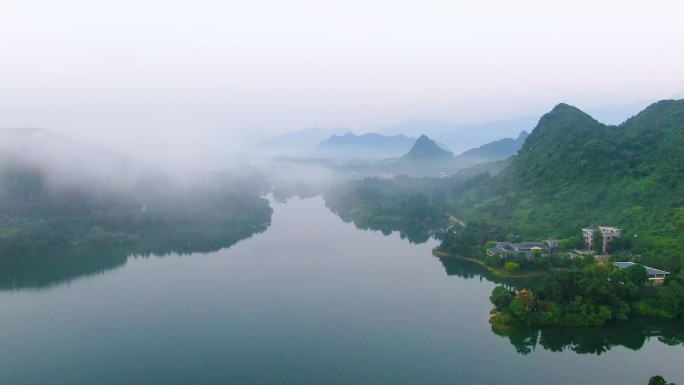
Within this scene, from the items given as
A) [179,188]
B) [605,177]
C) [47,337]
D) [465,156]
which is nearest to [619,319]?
[605,177]

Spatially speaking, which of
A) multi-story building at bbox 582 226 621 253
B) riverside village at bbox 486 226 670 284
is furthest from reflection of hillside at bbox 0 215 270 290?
multi-story building at bbox 582 226 621 253

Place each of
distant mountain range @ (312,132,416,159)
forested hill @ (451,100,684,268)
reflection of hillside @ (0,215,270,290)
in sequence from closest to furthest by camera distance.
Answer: reflection of hillside @ (0,215,270,290) < forested hill @ (451,100,684,268) < distant mountain range @ (312,132,416,159)

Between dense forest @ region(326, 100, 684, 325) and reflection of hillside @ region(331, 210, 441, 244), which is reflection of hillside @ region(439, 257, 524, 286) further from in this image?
reflection of hillside @ region(331, 210, 441, 244)

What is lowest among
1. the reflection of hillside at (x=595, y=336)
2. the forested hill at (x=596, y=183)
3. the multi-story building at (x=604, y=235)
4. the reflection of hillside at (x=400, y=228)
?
the reflection of hillside at (x=595, y=336)

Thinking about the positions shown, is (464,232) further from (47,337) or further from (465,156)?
(465,156)

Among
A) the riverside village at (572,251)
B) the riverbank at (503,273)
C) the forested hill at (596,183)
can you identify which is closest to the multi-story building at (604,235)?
the riverside village at (572,251)

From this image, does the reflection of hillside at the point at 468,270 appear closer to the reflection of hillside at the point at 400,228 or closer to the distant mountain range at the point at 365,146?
the reflection of hillside at the point at 400,228

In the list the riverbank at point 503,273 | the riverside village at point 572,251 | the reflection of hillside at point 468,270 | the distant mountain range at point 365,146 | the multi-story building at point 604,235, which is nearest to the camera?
the riverbank at point 503,273
